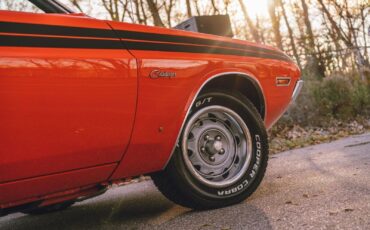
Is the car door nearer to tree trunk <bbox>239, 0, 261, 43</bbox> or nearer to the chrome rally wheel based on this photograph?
the chrome rally wheel

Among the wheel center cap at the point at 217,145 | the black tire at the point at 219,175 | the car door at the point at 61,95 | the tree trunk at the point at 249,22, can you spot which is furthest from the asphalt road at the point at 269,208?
the tree trunk at the point at 249,22

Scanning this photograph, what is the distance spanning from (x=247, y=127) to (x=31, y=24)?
156cm

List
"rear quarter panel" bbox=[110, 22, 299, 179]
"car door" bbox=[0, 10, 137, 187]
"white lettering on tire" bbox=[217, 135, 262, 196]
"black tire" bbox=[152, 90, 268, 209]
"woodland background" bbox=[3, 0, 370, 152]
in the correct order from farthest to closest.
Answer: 1. "woodland background" bbox=[3, 0, 370, 152]
2. "white lettering on tire" bbox=[217, 135, 262, 196]
3. "black tire" bbox=[152, 90, 268, 209]
4. "rear quarter panel" bbox=[110, 22, 299, 179]
5. "car door" bbox=[0, 10, 137, 187]

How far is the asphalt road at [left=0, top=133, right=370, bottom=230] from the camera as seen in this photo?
219cm

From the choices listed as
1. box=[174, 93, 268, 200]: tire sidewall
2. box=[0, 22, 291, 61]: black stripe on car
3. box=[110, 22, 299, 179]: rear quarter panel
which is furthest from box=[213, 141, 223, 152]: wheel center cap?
box=[0, 22, 291, 61]: black stripe on car

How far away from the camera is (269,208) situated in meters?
2.50

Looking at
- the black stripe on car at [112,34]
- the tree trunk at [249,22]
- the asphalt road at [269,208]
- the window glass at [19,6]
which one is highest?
the tree trunk at [249,22]

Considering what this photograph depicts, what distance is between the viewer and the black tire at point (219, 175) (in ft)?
8.78

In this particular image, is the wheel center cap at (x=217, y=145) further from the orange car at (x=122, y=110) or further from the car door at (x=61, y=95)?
the car door at (x=61, y=95)

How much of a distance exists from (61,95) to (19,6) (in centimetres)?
52

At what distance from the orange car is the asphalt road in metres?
0.21

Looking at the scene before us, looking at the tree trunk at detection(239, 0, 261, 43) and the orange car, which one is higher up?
the tree trunk at detection(239, 0, 261, 43)

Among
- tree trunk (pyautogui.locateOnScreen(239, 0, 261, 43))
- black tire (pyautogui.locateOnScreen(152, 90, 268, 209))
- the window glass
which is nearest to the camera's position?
the window glass

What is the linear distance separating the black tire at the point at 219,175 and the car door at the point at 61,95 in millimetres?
Answer: 443
